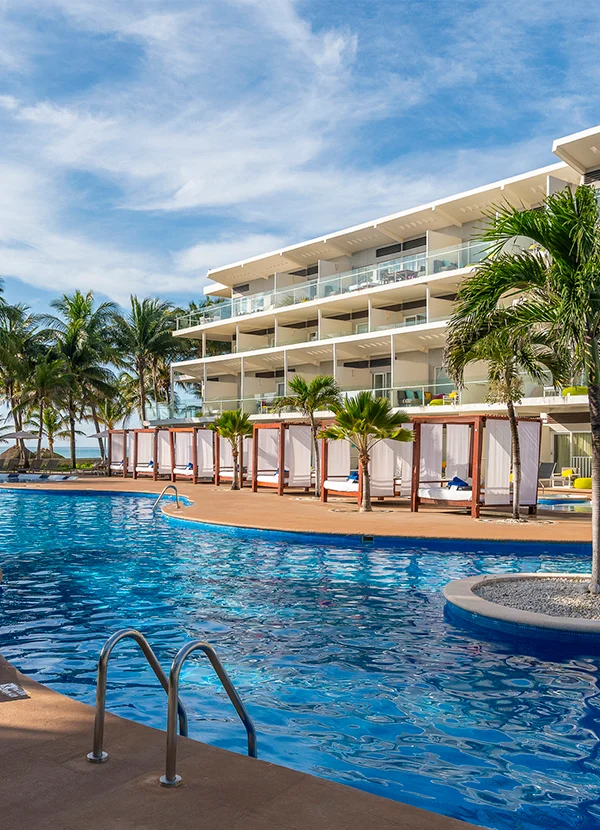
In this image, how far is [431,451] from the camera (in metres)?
18.7

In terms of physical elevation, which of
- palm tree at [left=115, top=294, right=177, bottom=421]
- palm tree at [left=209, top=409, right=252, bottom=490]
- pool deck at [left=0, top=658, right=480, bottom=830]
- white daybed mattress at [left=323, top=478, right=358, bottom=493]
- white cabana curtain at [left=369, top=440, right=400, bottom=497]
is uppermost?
Result: palm tree at [left=115, top=294, right=177, bottom=421]

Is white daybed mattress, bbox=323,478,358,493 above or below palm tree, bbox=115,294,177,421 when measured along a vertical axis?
below

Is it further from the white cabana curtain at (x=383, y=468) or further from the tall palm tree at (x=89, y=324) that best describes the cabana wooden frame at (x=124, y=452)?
the white cabana curtain at (x=383, y=468)

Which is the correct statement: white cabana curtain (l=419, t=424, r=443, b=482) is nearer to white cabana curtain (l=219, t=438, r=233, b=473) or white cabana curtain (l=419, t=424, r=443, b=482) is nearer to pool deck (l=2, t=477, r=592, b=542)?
pool deck (l=2, t=477, r=592, b=542)

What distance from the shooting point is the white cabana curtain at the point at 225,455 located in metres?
28.8

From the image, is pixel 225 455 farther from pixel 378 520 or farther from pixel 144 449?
pixel 378 520

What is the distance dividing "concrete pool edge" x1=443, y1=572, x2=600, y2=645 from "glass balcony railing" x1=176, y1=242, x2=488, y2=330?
19207mm

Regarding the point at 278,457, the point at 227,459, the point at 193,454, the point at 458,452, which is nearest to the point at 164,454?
the point at 193,454

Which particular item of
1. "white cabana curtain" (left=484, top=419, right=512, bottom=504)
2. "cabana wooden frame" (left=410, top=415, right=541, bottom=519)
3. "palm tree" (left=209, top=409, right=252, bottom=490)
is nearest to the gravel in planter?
"cabana wooden frame" (left=410, top=415, right=541, bottom=519)

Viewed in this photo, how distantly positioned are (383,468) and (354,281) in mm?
16609

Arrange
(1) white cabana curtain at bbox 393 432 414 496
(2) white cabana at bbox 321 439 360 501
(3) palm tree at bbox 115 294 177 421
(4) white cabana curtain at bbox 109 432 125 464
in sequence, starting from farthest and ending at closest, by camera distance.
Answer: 1. (3) palm tree at bbox 115 294 177 421
2. (4) white cabana curtain at bbox 109 432 125 464
3. (1) white cabana curtain at bbox 393 432 414 496
4. (2) white cabana at bbox 321 439 360 501

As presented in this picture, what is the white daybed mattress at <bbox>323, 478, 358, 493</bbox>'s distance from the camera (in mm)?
19516

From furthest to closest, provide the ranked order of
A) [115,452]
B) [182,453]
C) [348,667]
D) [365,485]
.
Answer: [115,452] < [182,453] < [365,485] < [348,667]

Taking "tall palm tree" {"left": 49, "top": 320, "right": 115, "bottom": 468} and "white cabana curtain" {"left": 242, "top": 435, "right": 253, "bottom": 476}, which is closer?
"white cabana curtain" {"left": 242, "top": 435, "right": 253, "bottom": 476}
